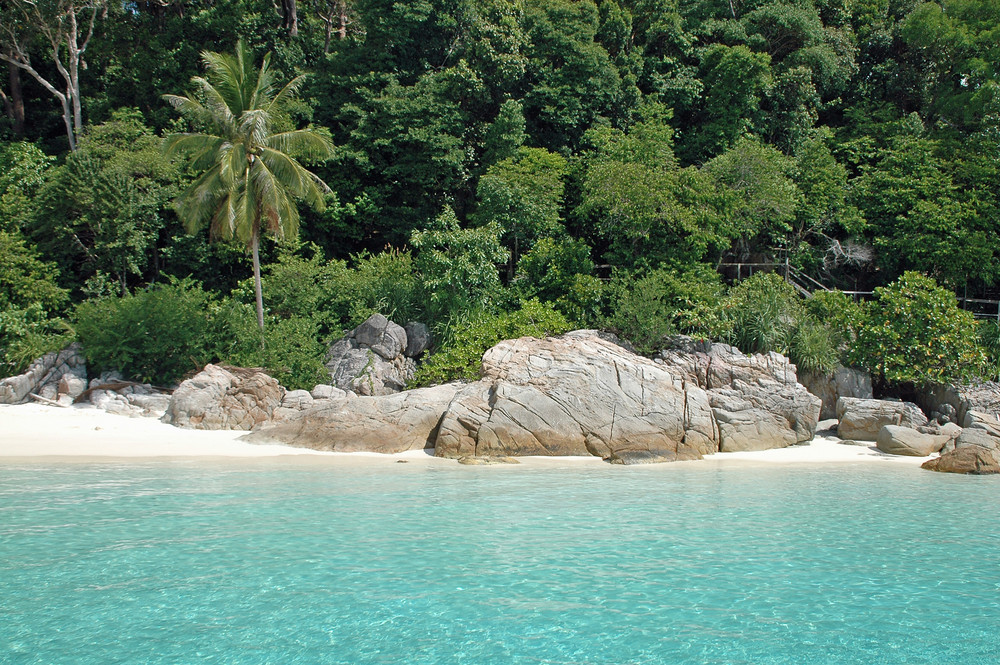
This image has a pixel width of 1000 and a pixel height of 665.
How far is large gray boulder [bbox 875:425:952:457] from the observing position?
15133mm

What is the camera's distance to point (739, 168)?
22.2 m

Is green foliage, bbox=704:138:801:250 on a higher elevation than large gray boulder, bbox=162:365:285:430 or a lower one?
higher

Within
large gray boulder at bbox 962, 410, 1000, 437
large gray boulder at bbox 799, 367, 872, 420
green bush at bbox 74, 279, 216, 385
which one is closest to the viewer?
large gray boulder at bbox 962, 410, 1000, 437

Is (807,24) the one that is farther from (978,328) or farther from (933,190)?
(978,328)

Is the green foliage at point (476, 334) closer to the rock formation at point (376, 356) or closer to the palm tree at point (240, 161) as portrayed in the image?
the rock formation at point (376, 356)

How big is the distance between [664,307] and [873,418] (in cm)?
526

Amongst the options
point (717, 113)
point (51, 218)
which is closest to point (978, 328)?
point (717, 113)

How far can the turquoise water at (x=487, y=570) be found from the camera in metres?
6.29

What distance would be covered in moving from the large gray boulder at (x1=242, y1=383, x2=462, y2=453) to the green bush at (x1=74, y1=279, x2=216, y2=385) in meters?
5.38

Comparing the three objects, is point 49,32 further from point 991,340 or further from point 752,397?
point 991,340

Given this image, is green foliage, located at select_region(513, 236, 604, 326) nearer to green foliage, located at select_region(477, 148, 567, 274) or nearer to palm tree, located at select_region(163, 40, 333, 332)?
green foliage, located at select_region(477, 148, 567, 274)

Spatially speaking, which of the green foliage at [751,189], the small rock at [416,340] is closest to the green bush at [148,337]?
the small rock at [416,340]

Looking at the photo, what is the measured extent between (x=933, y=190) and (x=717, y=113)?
7.44 meters

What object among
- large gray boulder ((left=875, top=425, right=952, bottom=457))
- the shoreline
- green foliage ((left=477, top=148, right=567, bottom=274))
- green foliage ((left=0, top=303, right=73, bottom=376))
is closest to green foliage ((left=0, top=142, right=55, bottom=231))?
green foliage ((left=0, top=303, right=73, bottom=376))
